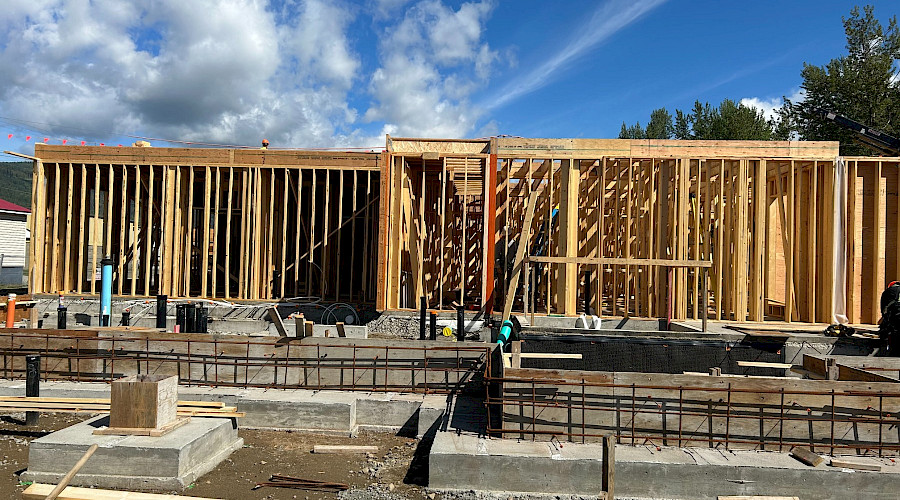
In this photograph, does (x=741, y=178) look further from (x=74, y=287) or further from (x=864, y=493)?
(x=74, y=287)

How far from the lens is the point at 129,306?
60.7ft

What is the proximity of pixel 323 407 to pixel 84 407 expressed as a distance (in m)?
3.89

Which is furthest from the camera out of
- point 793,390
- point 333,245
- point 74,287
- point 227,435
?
point 333,245

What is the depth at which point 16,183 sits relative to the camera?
148750 millimetres

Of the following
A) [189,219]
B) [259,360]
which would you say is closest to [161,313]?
[259,360]

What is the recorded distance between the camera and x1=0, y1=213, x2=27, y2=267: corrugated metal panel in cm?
3666

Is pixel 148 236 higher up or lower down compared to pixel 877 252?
higher up

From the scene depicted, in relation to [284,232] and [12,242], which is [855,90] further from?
[12,242]

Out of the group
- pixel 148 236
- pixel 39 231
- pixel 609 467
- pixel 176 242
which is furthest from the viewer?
pixel 148 236

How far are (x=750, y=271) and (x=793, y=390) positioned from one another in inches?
349

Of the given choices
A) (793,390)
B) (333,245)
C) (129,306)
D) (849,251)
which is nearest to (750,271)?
(849,251)

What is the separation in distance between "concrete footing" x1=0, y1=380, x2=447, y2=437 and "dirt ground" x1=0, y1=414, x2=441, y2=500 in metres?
0.21

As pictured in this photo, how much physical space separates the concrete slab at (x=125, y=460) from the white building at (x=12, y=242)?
115ft

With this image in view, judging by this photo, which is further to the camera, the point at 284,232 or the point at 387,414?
the point at 284,232
